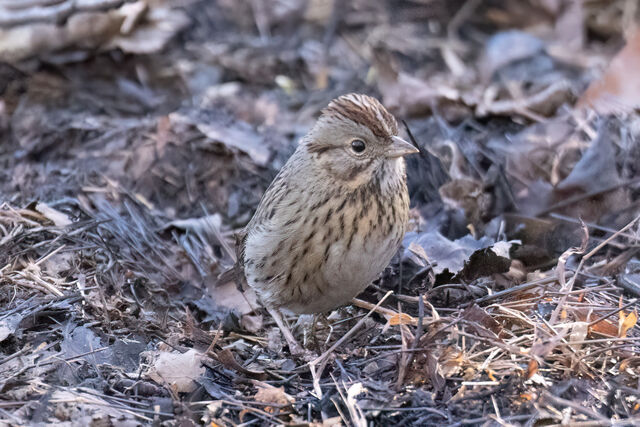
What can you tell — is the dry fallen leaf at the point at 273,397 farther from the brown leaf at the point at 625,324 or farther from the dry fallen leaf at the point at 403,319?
the brown leaf at the point at 625,324

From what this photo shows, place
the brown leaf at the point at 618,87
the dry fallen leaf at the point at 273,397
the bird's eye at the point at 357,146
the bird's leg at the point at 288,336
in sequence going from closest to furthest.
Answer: the dry fallen leaf at the point at 273,397
the bird's eye at the point at 357,146
the bird's leg at the point at 288,336
the brown leaf at the point at 618,87

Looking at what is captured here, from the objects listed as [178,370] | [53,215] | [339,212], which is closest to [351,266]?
[339,212]

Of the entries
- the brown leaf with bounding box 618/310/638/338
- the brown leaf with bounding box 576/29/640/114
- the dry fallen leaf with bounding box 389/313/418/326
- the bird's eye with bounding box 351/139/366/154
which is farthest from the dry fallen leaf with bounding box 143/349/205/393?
the brown leaf with bounding box 576/29/640/114

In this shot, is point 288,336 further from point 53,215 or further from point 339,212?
point 53,215

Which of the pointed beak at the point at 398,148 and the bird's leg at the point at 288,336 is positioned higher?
the pointed beak at the point at 398,148

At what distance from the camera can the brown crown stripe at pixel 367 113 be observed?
402 centimetres

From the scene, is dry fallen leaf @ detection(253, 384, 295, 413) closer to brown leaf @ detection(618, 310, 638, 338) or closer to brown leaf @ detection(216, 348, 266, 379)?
brown leaf @ detection(216, 348, 266, 379)

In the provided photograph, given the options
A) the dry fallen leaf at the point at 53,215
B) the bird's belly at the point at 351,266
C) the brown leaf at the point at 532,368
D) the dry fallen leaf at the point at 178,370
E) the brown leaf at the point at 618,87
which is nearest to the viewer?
the brown leaf at the point at 532,368

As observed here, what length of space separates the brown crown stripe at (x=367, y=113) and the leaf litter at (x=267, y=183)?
82 cm

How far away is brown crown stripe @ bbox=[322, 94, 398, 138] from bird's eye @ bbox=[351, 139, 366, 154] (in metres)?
0.09

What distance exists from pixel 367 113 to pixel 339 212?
0.52 meters

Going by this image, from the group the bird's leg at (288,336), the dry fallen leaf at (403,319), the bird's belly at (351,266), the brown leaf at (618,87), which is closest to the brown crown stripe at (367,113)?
the bird's belly at (351,266)

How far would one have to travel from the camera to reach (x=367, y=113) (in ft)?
13.3

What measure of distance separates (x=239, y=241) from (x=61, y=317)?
118 centimetres
